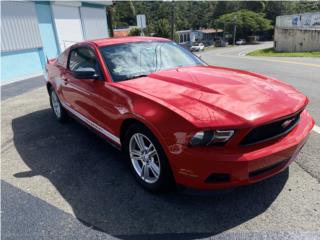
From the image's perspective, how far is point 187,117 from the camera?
96.0 inches

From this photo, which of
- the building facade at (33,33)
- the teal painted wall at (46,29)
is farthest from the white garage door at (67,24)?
the teal painted wall at (46,29)

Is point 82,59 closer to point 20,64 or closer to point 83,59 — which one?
point 83,59

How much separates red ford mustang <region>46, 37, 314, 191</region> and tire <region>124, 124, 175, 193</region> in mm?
11

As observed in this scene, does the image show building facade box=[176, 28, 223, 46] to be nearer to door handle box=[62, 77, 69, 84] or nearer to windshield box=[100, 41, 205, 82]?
door handle box=[62, 77, 69, 84]

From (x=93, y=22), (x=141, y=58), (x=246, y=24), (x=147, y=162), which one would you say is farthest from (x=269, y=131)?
(x=246, y=24)

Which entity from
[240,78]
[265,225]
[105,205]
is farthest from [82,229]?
[240,78]

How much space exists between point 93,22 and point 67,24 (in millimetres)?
3553

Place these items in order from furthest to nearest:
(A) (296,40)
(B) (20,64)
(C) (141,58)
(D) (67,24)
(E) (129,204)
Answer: (A) (296,40), (D) (67,24), (B) (20,64), (C) (141,58), (E) (129,204)

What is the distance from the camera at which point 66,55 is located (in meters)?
5.10

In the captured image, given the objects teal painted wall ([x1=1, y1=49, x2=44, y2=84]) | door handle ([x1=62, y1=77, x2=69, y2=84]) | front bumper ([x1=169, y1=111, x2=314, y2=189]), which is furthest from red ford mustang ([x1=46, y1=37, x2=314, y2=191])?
teal painted wall ([x1=1, y1=49, x2=44, y2=84])

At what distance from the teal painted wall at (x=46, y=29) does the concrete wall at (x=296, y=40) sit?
83.2 feet

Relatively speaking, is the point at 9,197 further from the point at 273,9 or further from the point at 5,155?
the point at 273,9

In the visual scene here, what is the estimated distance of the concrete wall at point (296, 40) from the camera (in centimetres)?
2869

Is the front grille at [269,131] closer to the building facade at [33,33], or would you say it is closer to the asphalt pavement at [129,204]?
the asphalt pavement at [129,204]
